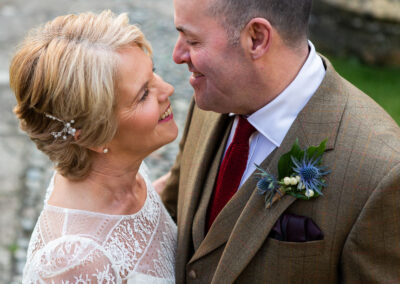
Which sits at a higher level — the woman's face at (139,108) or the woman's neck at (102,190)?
the woman's face at (139,108)

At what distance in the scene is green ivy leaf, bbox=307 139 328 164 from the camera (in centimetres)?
241

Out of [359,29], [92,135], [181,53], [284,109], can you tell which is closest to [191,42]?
[181,53]

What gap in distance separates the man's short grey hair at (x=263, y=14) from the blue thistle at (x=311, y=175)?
0.59 m

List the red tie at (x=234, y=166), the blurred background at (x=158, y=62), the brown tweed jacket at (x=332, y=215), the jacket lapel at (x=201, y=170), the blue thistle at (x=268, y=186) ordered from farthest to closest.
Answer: the blurred background at (x=158, y=62)
the jacket lapel at (x=201, y=170)
the red tie at (x=234, y=166)
the blue thistle at (x=268, y=186)
the brown tweed jacket at (x=332, y=215)

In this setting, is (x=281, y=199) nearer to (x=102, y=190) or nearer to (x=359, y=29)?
(x=102, y=190)

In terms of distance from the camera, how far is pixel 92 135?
2.62m

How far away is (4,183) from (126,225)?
3.69 metres

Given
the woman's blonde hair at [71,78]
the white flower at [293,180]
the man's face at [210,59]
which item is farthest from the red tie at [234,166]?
the woman's blonde hair at [71,78]

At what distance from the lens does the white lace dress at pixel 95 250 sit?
8.30ft

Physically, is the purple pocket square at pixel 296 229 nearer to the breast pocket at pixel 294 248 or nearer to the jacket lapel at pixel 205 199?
the breast pocket at pixel 294 248

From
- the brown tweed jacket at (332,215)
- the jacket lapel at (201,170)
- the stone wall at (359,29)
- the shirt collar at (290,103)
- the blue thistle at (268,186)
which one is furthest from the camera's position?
the stone wall at (359,29)

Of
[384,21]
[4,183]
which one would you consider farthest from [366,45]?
[4,183]

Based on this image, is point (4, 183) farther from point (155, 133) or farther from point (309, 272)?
point (309, 272)

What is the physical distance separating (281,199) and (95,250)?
3.01 ft
